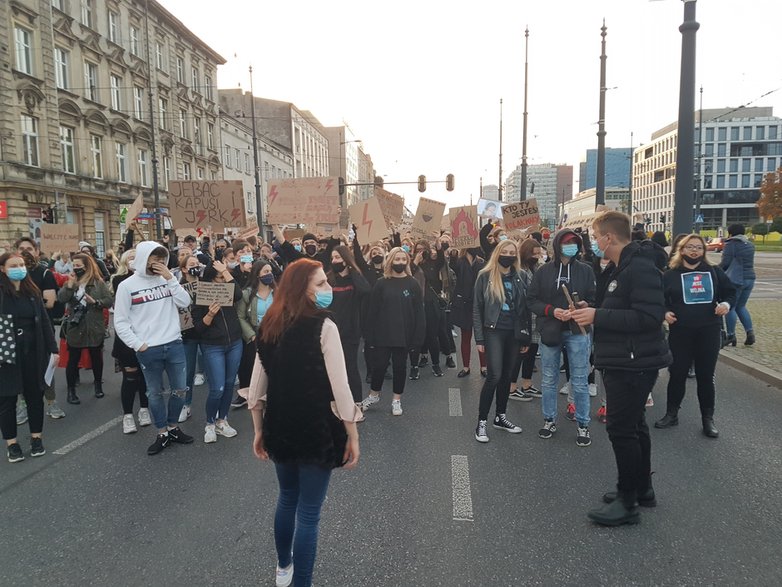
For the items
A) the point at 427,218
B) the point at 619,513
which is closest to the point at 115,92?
the point at 427,218

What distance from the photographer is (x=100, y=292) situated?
700 cm

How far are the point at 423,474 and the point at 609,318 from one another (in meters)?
1.91

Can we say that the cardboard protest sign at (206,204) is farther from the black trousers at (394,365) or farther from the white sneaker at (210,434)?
the white sneaker at (210,434)

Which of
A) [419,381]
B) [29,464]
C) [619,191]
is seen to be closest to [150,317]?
[29,464]

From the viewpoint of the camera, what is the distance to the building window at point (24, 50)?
2467 cm

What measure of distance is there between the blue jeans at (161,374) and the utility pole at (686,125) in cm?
707

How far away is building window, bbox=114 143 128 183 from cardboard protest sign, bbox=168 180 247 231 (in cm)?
2579

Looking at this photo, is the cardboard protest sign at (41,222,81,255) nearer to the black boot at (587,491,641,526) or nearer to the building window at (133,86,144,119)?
the black boot at (587,491,641,526)

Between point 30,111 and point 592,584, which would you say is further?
point 30,111

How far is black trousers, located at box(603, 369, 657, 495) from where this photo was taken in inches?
143

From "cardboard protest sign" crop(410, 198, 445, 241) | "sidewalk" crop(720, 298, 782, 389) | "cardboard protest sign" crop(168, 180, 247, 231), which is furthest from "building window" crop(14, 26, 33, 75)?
"sidewalk" crop(720, 298, 782, 389)

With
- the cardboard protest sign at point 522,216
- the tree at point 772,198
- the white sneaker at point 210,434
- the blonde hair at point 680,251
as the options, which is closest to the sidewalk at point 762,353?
the blonde hair at point 680,251

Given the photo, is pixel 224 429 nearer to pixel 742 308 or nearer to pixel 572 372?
pixel 572 372

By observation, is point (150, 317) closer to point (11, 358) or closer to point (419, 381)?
point (11, 358)
